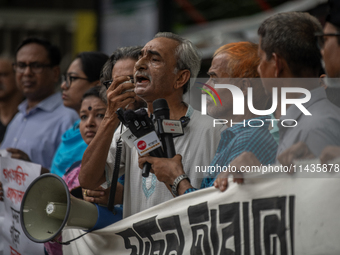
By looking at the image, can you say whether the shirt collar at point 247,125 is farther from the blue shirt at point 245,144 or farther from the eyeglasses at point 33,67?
the eyeglasses at point 33,67

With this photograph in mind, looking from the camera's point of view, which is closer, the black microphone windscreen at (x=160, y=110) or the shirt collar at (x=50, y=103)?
the black microphone windscreen at (x=160, y=110)

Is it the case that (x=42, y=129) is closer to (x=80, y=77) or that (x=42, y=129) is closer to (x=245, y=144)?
(x=80, y=77)

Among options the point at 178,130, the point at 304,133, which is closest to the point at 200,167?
the point at 178,130

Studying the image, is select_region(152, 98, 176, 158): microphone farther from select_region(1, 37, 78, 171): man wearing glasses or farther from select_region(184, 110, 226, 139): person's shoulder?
select_region(1, 37, 78, 171): man wearing glasses

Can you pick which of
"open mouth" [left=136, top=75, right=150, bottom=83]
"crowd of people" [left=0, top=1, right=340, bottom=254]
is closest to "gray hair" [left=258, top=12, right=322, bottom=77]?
"crowd of people" [left=0, top=1, right=340, bottom=254]

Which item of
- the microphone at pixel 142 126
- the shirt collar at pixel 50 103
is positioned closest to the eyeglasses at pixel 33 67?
the shirt collar at pixel 50 103

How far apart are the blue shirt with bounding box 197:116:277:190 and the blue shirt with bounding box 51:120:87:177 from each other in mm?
1361

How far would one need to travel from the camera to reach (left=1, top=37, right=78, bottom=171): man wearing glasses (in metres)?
4.10

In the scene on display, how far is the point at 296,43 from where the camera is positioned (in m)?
2.04

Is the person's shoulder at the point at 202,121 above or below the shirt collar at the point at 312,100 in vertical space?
below

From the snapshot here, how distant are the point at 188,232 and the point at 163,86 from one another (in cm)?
85

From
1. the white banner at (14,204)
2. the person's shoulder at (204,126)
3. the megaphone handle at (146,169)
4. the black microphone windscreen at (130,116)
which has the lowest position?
the white banner at (14,204)

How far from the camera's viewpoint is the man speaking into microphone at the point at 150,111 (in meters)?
2.48

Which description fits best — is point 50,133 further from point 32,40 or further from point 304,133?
point 304,133
